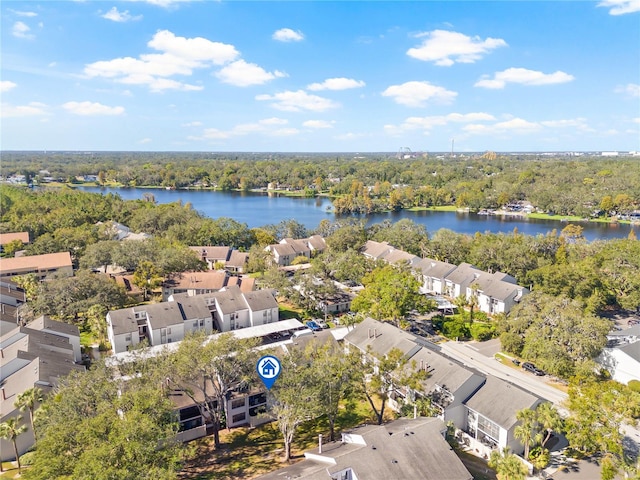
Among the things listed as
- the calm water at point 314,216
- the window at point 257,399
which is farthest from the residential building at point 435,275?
the calm water at point 314,216

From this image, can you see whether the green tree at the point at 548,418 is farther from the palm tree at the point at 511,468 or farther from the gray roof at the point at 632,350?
the gray roof at the point at 632,350

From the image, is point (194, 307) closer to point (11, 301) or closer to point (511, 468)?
point (11, 301)

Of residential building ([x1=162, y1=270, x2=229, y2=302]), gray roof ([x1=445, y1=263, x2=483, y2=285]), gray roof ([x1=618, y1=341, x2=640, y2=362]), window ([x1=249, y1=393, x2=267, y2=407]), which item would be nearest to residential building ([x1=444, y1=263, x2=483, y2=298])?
gray roof ([x1=445, y1=263, x2=483, y2=285])

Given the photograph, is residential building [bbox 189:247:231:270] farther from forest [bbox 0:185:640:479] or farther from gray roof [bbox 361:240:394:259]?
gray roof [bbox 361:240:394:259]

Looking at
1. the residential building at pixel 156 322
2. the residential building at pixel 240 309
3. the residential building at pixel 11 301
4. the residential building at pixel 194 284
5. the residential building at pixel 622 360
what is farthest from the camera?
the residential building at pixel 194 284

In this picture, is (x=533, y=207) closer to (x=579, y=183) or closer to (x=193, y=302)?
(x=579, y=183)
